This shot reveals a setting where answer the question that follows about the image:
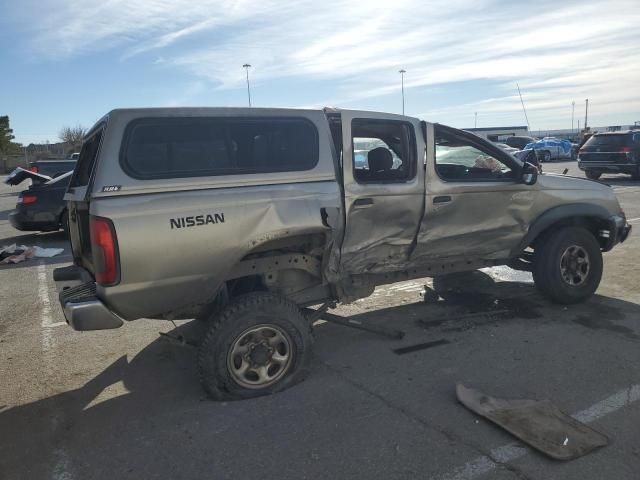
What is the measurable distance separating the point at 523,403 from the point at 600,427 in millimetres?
466

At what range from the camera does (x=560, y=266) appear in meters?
5.54

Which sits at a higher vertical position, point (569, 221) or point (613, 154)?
point (613, 154)

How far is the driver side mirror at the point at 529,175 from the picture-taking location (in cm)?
516

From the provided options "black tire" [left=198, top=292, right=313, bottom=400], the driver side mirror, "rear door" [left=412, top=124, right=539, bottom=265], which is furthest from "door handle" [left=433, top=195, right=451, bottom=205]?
"black tire" [left=198, top=292, right=313, bottom=400]

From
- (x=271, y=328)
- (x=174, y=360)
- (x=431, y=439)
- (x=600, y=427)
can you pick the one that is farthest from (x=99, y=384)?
(x=600, y=427)

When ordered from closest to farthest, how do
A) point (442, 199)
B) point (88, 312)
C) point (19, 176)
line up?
point (88, 312) < point (442, 199) < point (19, 176)

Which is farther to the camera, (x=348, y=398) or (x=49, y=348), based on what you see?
(x=49, y=348)

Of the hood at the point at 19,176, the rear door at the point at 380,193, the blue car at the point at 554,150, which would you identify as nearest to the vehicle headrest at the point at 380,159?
the rear door at the point at 380,193

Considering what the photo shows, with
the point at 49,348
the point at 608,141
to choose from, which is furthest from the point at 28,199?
the point at 608,141

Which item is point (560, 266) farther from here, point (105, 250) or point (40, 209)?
point (40, 209)

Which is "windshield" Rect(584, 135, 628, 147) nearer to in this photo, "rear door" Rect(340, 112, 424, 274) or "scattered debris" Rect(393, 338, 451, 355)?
"rear door" Rect(340, 112, 424, 274)

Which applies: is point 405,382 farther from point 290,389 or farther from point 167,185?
point 167,185

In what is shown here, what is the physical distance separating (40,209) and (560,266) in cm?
974

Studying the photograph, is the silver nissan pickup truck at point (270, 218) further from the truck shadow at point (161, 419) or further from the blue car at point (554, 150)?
the blue car at point (554, 150)
